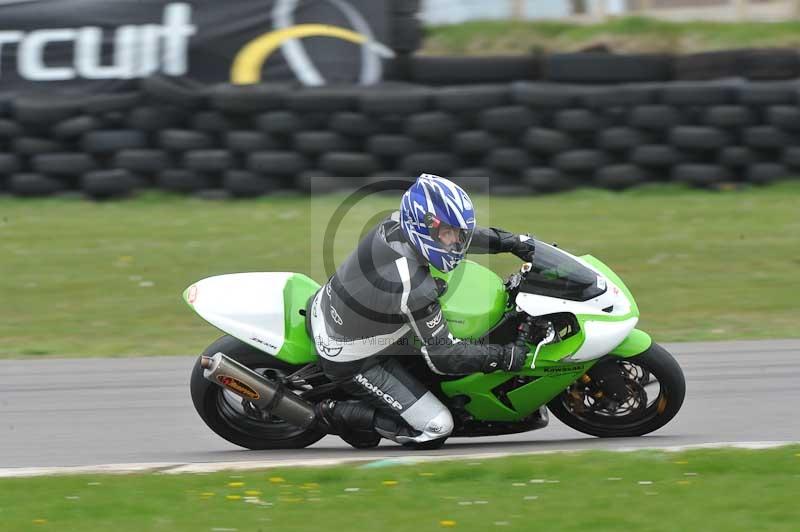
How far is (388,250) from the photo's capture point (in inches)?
223

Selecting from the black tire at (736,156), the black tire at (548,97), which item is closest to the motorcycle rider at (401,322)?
the black tire at (548,97)

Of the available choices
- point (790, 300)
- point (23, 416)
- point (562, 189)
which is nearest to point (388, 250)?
point (23, 416)

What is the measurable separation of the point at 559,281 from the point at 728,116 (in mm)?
7918

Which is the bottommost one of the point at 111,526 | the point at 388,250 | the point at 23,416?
the point at 23,416

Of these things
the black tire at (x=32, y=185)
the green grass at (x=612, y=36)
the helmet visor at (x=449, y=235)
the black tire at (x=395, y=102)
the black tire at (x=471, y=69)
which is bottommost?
the black tire at (x=32, y=185)

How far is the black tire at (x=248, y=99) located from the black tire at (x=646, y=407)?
7890 millimetres

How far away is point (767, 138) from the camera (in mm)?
13188

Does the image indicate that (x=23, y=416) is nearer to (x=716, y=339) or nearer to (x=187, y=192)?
(x=716, y=339)

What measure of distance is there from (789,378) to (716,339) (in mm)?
1363

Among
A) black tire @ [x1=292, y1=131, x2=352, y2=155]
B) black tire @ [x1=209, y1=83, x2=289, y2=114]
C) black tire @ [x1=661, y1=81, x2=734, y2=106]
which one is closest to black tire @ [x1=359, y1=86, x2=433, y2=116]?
black tire @ [x1=292, y1=131, x2=352, y2=155]

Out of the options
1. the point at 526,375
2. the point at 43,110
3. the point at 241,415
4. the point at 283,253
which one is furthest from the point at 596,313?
the point at 43,110

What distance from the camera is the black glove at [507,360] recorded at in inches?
225

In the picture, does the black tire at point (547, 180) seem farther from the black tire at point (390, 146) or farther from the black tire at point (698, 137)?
the black tire at point (390, 146)

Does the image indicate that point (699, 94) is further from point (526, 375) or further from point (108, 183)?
point (526, 375)
